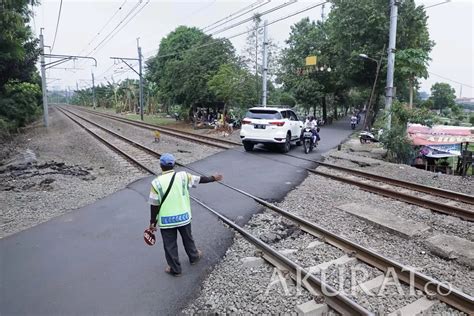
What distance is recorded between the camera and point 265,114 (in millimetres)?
15109

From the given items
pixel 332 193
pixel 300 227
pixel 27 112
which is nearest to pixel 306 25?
pixel 27 112

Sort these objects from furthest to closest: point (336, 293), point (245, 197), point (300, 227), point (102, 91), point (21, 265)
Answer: point (102, 91) → point (245, 197) → point (300, 227) → point (21, 265) → point (336, 293)

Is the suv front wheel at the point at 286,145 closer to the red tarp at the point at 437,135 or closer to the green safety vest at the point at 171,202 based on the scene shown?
the red tarp at the point at 437,135

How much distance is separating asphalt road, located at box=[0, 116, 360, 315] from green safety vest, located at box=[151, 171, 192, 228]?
2.41ft

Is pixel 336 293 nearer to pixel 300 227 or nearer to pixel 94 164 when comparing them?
pixel 300 227

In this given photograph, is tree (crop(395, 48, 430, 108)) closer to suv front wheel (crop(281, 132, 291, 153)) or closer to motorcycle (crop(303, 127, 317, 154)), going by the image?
motorcycle (crop(303, 127, 317, 154))

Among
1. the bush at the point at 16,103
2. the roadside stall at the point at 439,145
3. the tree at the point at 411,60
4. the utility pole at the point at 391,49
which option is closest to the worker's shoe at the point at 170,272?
the utility pole at the point at 391,49

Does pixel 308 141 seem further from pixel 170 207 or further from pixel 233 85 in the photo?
pixel 233 85

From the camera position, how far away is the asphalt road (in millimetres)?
4160

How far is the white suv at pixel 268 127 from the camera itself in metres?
14.9

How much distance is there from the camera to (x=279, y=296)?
422 centimetres

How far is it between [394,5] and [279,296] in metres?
17.0

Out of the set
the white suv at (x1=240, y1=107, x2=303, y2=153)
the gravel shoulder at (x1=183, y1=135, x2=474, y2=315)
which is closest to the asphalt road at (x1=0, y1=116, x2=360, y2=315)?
the gravel shoulder at (x1=183, y1=135, x2=474, y2=315)

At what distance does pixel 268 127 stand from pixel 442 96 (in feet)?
237
